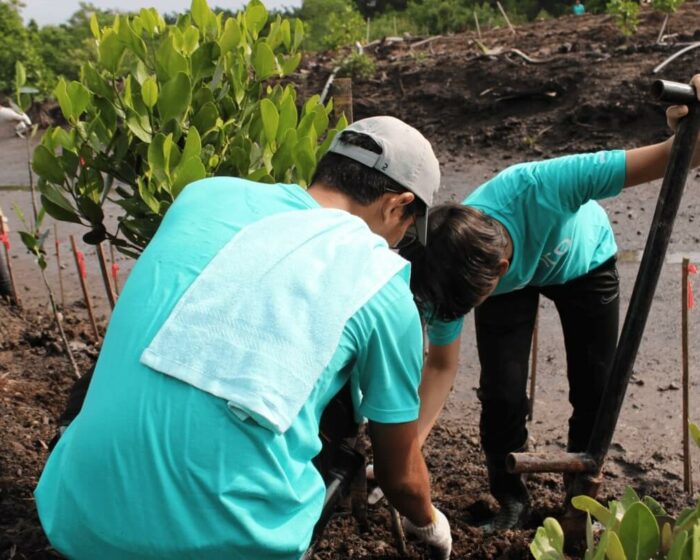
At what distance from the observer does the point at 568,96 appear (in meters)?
10.0

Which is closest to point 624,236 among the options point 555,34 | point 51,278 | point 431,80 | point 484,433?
point 484,433

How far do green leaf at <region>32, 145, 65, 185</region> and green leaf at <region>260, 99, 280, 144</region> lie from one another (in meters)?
0.76

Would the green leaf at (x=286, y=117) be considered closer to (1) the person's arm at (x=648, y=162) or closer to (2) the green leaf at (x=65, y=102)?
(2) the green leaf at (x=65, y=102)

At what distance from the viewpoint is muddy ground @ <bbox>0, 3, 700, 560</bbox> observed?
3131 mm

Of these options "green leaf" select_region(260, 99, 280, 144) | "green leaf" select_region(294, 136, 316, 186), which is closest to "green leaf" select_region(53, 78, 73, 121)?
"green leaf" select_region(260, 99, 280, 144)

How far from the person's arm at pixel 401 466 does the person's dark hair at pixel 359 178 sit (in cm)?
50

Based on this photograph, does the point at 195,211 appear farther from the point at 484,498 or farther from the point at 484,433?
the point at 484,498

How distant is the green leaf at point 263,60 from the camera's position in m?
2.73

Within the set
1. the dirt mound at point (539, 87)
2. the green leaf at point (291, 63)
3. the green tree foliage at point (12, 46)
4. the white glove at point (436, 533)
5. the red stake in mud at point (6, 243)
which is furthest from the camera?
the green tree foliage at point (12, 46)

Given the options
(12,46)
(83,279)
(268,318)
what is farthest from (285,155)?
(12,46)

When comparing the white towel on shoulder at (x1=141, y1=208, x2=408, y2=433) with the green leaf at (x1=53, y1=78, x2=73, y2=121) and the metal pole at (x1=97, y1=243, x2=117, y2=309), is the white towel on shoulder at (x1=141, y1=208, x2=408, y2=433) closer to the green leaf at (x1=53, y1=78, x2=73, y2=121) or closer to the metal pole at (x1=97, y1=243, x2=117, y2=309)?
the green leaf at (x1=53, y1=78, x2=73, y2=121)

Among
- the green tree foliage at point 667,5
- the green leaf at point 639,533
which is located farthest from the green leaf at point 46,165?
the green tree foliage at point 667,5

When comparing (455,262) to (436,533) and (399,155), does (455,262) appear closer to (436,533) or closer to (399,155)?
(399,155)

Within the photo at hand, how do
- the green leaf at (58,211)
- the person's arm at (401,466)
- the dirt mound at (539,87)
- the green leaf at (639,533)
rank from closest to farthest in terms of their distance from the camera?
the green leaf at (639,533)
the person's arm at (401,466)
the green leaf at (58,211)
the dirt mound at (539,87)
